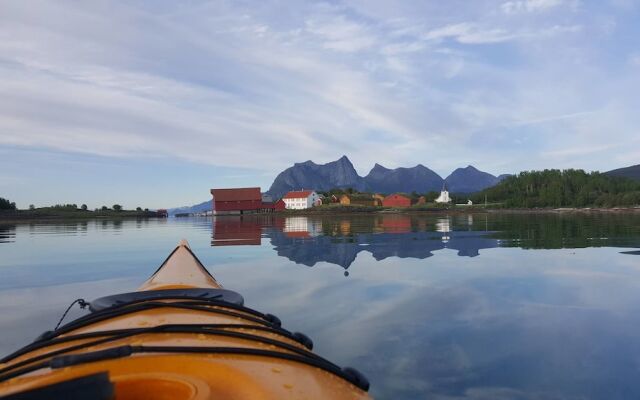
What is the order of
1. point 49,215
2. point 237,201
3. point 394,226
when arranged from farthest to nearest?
point 237,201 < point 49,215 < point 394,226

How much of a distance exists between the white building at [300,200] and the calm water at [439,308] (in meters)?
89.6

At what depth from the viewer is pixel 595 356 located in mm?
5273

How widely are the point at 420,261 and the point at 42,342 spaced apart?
11200 millimetres

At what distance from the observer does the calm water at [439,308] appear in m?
4.75

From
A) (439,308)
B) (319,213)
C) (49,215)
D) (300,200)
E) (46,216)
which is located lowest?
(439,308)

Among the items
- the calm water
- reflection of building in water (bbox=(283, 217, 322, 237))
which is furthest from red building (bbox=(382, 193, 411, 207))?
the calm water

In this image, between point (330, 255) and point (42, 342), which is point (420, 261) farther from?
point (42, 342)

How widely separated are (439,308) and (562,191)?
11053cm

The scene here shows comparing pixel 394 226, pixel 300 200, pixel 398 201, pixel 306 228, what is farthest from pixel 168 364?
pixel 398 201

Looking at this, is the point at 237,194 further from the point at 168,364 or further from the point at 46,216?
the point at 168,364

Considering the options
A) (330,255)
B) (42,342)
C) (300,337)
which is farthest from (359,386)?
(330,255)

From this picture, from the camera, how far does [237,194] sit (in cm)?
9512

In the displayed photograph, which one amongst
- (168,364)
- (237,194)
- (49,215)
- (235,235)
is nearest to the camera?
(168,364)

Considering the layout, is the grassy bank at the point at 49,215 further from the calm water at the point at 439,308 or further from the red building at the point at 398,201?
the calm water at the point at 439,308
